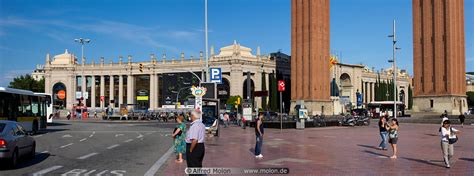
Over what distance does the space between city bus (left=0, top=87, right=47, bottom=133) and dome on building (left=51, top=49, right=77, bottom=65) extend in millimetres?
98995

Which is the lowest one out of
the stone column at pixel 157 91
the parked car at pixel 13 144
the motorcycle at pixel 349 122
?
the motorcycle at pixel 349 122

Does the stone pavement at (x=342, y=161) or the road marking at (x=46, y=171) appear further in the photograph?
the stone pavement at (x=342, y=161)

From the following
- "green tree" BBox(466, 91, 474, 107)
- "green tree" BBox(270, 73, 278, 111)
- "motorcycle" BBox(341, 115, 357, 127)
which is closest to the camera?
"motorcycle" BBox(341, 115, 357, 127)

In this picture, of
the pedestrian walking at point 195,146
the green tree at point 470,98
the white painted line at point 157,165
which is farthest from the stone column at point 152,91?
the pedestrian walking at point 195,146

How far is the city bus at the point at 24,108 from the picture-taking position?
28.5m

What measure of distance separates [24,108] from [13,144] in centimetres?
1876

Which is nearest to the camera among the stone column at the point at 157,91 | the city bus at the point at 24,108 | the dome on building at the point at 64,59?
the city bus at the point at 24,108

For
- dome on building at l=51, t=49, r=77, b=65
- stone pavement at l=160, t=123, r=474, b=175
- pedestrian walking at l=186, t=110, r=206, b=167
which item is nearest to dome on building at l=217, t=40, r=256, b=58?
dome on building at l=51, t=49, r=77, b=65

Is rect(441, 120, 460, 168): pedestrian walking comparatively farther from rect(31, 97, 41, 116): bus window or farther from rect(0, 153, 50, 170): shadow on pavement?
rect(31, 97, 41, 116): bus window

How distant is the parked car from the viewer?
13.6 m

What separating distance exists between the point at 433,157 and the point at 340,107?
79517 millimetres

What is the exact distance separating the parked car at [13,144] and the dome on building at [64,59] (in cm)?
12001

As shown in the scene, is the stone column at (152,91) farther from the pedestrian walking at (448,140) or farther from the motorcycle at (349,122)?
the pedestrian walking at (448,140)

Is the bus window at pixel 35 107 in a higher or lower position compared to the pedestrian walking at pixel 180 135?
higher
